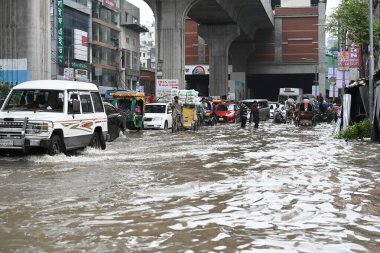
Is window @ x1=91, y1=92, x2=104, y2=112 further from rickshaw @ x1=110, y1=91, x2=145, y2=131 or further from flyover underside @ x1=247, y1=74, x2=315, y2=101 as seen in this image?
flyover underside @ x1=247, y1=74, x2=315, y2=101

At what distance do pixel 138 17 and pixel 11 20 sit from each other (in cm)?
6553

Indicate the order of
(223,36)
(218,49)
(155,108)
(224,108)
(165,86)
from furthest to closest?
(218,49) < (223,36) < (224,108) < (165,86) < (155,108)

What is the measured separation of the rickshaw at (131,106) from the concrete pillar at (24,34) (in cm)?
515

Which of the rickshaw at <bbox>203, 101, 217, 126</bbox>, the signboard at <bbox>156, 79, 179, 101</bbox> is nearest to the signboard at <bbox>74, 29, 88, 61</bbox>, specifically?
the signboard at <bbox>156, 79, 179, 101</bbox>

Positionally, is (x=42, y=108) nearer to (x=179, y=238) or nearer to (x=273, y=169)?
(x=273, y=169)

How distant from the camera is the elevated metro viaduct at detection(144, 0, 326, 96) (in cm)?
4162

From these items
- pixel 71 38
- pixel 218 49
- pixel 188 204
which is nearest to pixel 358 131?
pixel 188 204

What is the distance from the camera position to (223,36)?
2381 inches

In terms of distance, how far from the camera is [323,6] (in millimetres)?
77375

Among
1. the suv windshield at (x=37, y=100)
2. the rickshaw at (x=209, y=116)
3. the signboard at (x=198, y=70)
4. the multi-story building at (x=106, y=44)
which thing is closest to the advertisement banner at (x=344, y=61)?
the rickshaw at (x=209, y=116)

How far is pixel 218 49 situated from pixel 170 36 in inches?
832

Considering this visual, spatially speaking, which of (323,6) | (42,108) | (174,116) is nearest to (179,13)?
(174,116)

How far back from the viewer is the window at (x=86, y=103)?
14.8 m

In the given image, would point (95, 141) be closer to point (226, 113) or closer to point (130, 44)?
point (226, 113)
